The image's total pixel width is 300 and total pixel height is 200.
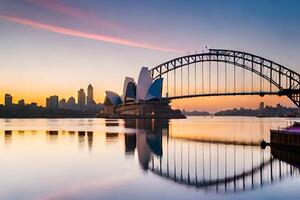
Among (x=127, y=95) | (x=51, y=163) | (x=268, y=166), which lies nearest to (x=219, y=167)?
(x=268, y=166)

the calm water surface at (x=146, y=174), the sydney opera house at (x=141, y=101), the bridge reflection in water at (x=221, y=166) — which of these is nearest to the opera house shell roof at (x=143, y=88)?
the sydney opera house at (x=141, y=101)

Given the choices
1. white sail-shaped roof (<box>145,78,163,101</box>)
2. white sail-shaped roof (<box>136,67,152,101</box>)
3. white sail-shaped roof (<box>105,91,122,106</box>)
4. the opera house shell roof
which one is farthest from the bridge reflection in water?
white sail-shaped roof (<box>105,91,122,106</box>)

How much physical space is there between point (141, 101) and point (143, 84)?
1202 centimetres

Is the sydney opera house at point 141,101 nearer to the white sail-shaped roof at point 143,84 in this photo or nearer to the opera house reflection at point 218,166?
the white sail-shaped roof at point 143,84

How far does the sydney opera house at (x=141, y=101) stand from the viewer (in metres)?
144

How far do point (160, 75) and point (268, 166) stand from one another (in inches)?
4337

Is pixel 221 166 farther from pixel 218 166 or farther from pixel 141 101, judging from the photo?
pixel 141 101

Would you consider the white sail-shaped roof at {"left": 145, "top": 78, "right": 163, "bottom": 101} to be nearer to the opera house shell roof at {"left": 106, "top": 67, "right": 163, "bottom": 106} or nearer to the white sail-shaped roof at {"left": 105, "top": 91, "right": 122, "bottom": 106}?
the opera house shell roof at {"left": 106, "top": 67, "right": 163, "bottom": 106}

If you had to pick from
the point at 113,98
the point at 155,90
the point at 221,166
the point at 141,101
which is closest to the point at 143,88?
the point at 155,90

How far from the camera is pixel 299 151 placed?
3098 cm

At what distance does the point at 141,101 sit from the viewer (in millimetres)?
155125

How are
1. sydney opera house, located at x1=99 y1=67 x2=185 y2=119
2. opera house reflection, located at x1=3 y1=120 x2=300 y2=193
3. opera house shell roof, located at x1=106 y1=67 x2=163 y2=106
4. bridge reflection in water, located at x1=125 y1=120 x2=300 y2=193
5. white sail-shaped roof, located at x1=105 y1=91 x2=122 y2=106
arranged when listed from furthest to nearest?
1. white sail-shaped roof, located at x1=105 y1=91 x2=122 y2=106
2. sydney opera house, located at x1=99 y1=67 x2=185 y2=119
3. opera house shell roof, located at x1=106 y1=67 x2=163 y2=106
4. bridge reflection in water, located at x1=125 y1=120 x2=300 y2=193
5. opera house reflection, located at x1=3 y1=120 x2=300 y2=193

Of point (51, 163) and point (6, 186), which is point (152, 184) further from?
point (51, 163)

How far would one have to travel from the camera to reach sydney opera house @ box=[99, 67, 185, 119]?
144 metres
